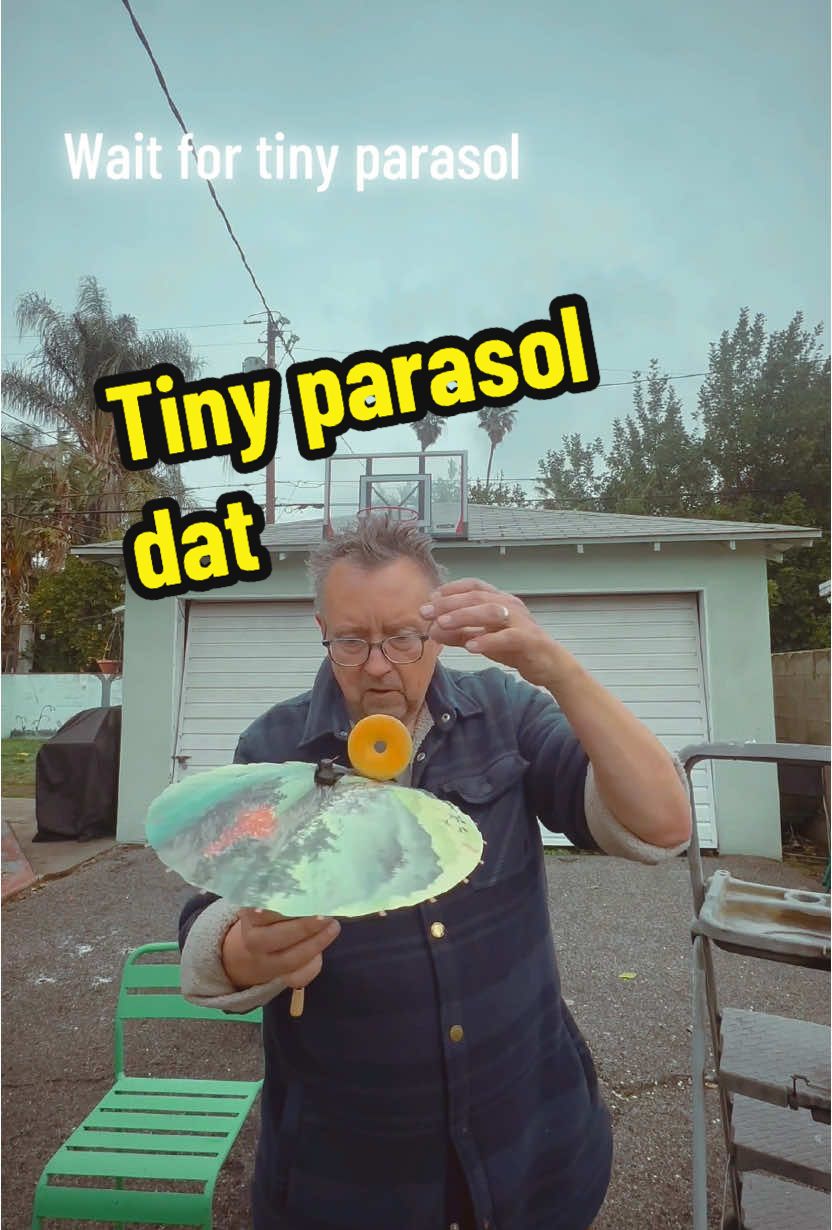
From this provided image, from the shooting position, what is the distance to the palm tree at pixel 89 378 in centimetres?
1733

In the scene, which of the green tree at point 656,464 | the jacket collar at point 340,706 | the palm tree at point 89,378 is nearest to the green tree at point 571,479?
the green tree at point 656,464

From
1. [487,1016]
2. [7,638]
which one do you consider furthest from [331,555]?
[7,638]

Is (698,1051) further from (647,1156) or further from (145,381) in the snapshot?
(145,381)

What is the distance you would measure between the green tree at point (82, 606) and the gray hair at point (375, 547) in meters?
16.0

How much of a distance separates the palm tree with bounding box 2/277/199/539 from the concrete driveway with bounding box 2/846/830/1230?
12985 mm

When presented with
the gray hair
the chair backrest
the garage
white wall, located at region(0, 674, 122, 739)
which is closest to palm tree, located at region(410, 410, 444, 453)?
the garage

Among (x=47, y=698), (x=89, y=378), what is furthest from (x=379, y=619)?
(x=89, y=378)

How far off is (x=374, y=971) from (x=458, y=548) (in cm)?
616

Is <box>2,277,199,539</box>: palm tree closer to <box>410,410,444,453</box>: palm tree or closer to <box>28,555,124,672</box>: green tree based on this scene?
<box>28,555,124,672</box>: green tree

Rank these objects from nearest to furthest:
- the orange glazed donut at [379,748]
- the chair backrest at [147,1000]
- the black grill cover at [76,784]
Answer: the orange glazed donut at [379,748] < the chair backrest at [147,1000] < the black grill cover at [76,784]

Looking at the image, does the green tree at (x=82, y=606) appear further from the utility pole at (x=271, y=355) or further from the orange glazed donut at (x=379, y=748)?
the orange glazed donut at (x=379, y=748)

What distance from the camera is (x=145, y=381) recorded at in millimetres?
3051

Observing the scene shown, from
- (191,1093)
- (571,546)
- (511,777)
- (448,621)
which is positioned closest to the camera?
(448,621)

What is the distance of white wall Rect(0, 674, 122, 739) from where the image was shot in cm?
1617
